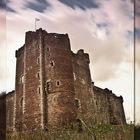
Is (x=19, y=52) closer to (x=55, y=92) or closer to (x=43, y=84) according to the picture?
(x=43, y=84)

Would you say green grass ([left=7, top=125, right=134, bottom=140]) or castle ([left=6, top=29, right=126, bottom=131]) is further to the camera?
castle ([left=6, top=29, right=126, bottom=131])

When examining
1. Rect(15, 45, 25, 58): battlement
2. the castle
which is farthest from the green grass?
Rect(15, 45, 25, 58): battlement

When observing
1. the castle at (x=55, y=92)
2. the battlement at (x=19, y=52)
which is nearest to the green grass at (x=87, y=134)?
the castle at (x=55, y=92)

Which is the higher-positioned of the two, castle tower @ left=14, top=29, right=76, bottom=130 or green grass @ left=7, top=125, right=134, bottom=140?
castle tower @ left=14, top=29, right=76, bottom=130

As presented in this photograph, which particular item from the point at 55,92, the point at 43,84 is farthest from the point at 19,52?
the point at 55,92

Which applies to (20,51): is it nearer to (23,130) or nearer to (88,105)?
(23,130)

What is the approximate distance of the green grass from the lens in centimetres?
171

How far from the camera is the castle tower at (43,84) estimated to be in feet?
6.29

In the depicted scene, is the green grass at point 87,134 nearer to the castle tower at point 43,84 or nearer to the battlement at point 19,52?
the castle tower at point 43,84

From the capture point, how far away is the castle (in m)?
1.86

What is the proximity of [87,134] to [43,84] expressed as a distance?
1.57ft

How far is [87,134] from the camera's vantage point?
1732 millimetres

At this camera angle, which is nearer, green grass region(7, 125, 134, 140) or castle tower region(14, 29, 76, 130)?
green grass region(7, 125, 134, 140)

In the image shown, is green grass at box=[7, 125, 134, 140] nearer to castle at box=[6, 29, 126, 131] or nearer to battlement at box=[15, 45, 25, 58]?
castle at box=[6, 29, 126, 131]
